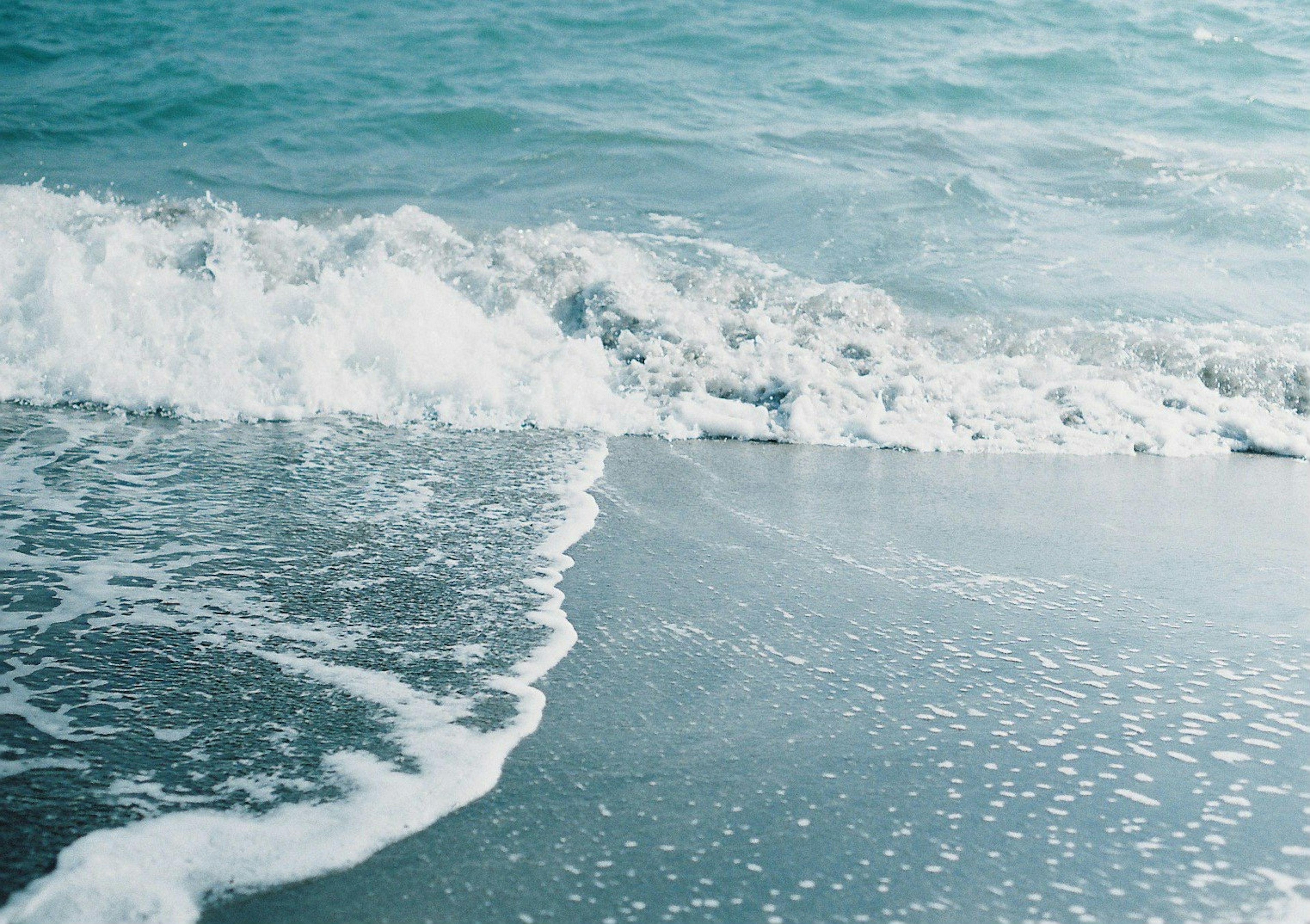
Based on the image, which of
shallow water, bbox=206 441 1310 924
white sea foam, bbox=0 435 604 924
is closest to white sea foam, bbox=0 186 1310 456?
shallow water, bbox=206 441 1310 924

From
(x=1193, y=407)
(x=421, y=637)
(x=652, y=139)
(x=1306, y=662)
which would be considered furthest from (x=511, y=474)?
(x=652, y=139)

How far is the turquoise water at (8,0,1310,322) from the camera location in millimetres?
7488

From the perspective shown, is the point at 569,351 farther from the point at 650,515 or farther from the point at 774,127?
the point at 774,127

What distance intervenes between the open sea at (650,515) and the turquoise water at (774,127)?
8 cm

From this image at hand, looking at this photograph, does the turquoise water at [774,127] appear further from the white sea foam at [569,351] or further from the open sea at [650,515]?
the white sea foam at [569,351]

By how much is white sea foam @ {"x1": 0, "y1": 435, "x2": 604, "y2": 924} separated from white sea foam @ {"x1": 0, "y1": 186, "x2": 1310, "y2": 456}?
248 centimetres

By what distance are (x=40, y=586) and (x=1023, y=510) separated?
2.99m

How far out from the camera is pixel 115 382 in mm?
4613

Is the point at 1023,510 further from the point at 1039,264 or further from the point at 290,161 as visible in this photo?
the point at 290,161

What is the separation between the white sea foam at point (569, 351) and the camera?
4.71 metres

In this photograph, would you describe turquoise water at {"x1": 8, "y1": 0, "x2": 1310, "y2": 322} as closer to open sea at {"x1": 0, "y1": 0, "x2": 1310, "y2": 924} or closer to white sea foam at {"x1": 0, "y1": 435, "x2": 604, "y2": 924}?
open sea at {"x1": 0, "y1": 0, "x2": 1310, "y2": 924}

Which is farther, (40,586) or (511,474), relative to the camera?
(511,474)

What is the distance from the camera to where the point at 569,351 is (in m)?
5.29

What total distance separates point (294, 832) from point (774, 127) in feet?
30.4
